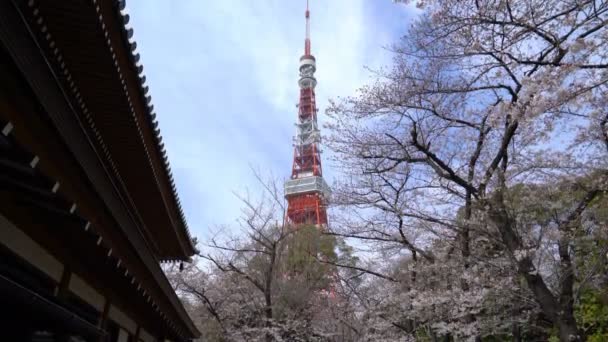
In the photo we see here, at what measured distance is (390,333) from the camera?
1376cm

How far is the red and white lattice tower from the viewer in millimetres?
35938

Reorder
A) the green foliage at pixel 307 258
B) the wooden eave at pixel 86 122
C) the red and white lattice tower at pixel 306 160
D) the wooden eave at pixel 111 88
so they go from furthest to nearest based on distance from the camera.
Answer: the red and white lattice tower at pixel 306 160 → the green foliage at pixel 307 258 → the wooden eave at pixel 111 88 → the wooden eave at pixel 86 122

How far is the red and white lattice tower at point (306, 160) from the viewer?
35938mm

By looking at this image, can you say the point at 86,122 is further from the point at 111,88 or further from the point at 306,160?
the point at 306,160

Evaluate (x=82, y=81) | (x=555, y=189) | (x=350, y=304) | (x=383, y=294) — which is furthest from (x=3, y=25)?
(x=350, y=304)

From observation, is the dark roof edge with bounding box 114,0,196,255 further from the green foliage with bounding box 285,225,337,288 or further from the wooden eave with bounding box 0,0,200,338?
the green foliage with bounding box 285,225,337,288

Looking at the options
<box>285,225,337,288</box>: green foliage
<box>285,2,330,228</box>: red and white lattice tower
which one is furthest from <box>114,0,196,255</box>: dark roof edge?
<box>285,2,330,228</box>: red and white lattice tower

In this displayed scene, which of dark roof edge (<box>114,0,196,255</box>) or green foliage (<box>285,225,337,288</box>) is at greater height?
green foliage (<box>285,225,337,288</box>)

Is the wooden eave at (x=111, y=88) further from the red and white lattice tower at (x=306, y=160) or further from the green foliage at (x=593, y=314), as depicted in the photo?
the red and white lattice tower at (x=306, y=160)

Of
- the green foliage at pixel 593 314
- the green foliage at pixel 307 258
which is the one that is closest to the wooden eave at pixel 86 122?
the green foliage at pixel 593 314

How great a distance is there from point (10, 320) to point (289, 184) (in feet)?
128

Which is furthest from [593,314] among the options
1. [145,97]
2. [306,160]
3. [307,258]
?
[306,160]

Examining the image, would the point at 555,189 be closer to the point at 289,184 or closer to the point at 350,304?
the point at 350,304

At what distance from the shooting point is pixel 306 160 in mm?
46969
